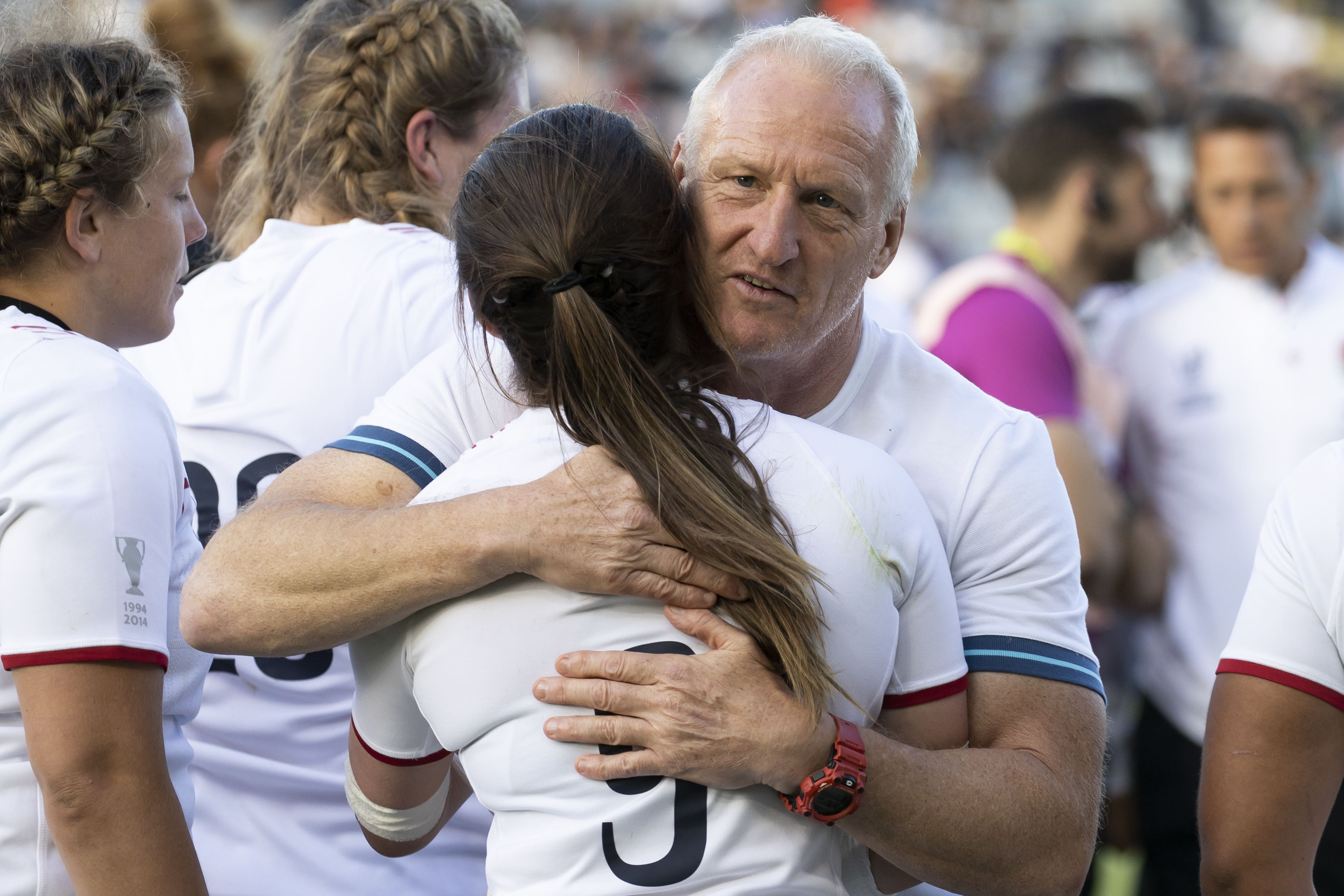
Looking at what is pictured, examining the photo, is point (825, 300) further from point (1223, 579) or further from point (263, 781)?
point (1223, 579)

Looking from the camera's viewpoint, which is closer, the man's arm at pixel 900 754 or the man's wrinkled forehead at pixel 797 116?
the man's arm at pixel 900 754

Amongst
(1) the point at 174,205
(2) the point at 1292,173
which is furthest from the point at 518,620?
(2) the point at 1292,173

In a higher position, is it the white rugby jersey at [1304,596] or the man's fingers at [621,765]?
the white rugby jersey at [1304,596]

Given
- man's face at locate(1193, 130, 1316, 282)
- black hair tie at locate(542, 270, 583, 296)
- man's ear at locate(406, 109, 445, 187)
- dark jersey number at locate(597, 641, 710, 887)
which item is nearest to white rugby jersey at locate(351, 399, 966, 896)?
dark jersey number at locate(597, 641, 710, 887)

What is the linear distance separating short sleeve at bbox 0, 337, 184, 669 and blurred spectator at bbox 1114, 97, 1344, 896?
3367mm

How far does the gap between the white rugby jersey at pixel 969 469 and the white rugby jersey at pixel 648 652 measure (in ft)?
0.73

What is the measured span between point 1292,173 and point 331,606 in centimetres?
412

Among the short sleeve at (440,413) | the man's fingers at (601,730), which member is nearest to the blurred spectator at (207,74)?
→ the short sleeve at (440,413)

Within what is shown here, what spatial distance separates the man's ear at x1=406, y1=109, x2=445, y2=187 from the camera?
250cm

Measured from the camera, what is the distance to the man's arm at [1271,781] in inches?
69.4

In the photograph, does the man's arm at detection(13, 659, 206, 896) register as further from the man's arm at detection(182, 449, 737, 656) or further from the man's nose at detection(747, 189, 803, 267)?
the man's nose at detection(747, 189, 803, 267)

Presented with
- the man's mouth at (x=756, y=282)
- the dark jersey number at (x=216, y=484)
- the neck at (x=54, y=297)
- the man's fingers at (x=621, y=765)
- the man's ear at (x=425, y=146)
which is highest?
the man's mouth at (x=756, y=282)

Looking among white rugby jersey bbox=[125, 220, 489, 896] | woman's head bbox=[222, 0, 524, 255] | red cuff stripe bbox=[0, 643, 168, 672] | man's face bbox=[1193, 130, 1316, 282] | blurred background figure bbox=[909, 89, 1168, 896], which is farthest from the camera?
man's face bbox=[1193, 130, 1316, 282]

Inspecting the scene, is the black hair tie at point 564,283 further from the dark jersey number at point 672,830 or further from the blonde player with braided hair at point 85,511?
the blonde player with braided hair at point 85,511
